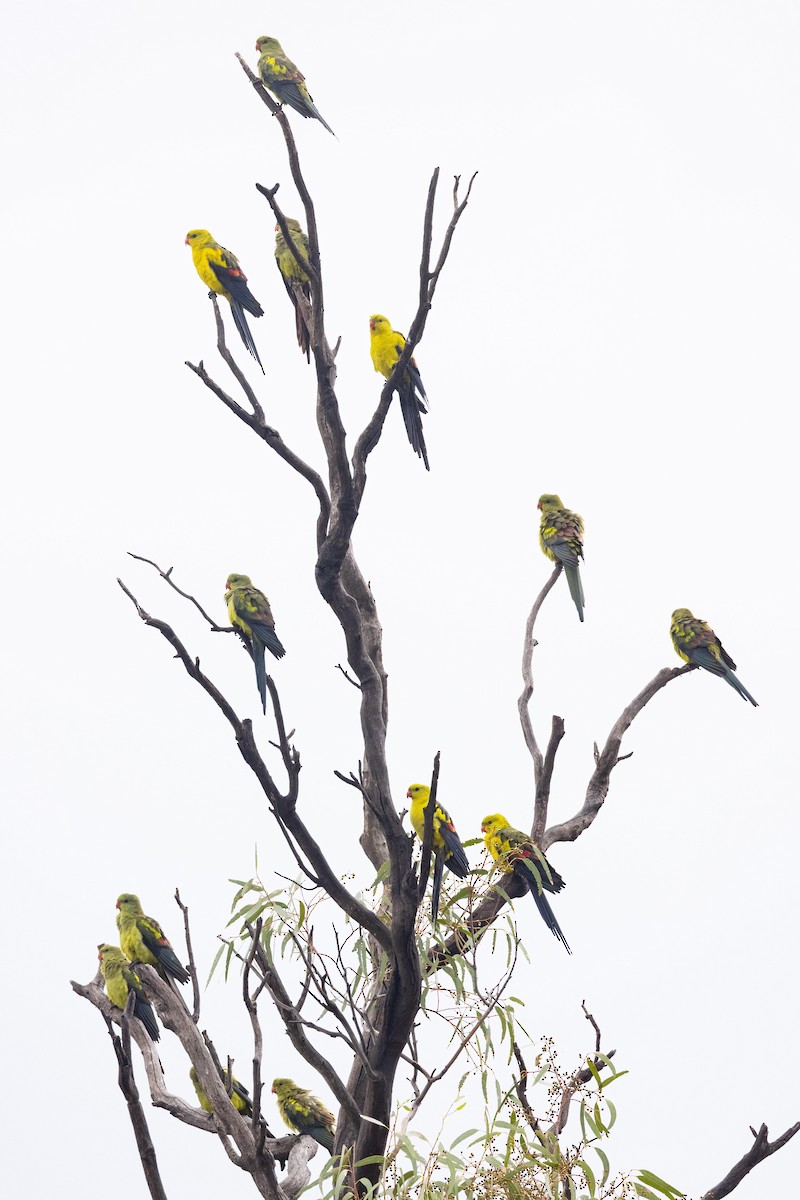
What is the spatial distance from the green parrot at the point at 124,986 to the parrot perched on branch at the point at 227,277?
6.66 feet

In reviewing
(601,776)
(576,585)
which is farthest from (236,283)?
(601,776)

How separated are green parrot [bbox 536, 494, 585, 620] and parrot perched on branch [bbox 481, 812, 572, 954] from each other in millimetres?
1104

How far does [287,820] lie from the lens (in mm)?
2361

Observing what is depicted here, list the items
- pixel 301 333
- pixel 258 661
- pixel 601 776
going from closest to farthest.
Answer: pixel 601 776 < pixel 301 333 < pixel 258 661

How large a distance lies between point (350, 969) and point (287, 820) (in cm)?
54

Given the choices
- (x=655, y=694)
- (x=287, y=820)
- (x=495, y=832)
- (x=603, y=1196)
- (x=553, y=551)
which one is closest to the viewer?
(x=603, y=1196)

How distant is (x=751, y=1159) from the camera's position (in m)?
2.53

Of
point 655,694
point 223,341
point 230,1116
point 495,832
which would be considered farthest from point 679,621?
point 230,1116

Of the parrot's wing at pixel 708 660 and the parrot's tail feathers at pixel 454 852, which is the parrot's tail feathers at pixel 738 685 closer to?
the parrot's wing at pixel 708 660

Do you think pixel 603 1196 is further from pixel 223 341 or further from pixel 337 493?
pixel 223 341

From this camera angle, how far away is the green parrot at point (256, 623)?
12.4 ft

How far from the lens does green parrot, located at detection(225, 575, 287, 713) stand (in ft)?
12.4

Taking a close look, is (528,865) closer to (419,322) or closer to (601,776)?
(601,776)

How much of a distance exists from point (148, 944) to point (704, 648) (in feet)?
7.26
